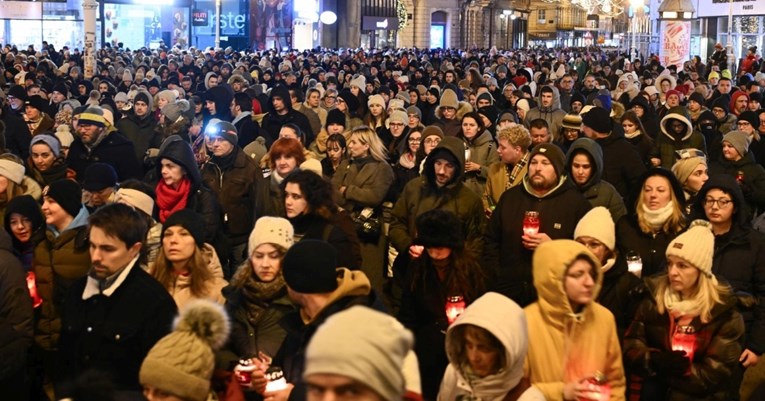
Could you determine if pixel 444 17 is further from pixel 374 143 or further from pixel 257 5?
pixel 374 143

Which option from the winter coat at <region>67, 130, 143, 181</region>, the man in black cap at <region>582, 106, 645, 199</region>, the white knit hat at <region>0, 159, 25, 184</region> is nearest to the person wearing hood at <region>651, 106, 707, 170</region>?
the man in black cap at <region>582, 106, 645, 199</region>

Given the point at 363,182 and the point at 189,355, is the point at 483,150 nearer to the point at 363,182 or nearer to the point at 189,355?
the point at 363,182

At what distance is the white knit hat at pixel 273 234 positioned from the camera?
6.39 metres

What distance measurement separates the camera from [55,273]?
23.6 ft

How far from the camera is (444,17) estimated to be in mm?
88125

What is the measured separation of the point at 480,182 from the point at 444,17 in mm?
78106

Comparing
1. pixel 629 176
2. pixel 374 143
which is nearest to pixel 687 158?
pixel 629 176

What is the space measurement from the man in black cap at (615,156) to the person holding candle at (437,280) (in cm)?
441

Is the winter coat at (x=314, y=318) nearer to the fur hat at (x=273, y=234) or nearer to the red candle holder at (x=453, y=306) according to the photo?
the fur hat at (x=273, y=234)

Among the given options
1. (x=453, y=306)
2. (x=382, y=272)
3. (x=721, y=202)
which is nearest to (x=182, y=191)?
(x=382, y=272)

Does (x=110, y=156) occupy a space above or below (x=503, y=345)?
above

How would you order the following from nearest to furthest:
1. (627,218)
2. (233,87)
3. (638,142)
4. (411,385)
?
(411,385), (627,218), (638,142), (233,87)

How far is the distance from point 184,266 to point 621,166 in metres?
5.63

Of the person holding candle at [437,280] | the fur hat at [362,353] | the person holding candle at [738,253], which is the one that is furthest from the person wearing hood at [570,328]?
the fur hat at [362,353]
